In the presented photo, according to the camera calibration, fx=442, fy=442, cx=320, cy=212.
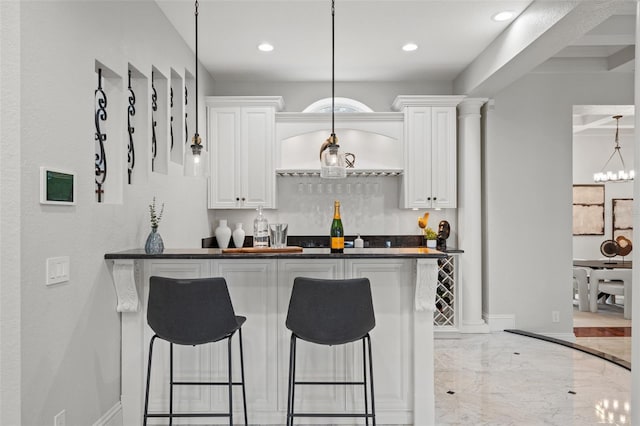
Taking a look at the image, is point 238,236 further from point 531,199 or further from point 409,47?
point 531,199

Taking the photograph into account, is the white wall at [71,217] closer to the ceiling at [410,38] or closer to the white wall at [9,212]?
the white wall at [9,212]

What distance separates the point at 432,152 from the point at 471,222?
91 cm

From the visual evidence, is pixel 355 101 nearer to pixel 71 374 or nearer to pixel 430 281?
pixel 430 281

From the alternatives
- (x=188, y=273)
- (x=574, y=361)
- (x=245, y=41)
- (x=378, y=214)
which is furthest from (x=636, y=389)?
(x=245, y=41)

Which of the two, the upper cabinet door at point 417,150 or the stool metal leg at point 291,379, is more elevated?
the upper cabinet door at point 417,150

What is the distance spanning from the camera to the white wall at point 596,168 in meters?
8.49

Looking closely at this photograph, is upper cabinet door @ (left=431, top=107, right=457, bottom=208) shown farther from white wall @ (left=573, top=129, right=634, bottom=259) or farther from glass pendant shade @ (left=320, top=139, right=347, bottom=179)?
white wall @ (left=573, top=129, right=634, bottom=259)

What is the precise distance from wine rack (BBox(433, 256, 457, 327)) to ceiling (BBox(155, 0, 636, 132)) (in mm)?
1946

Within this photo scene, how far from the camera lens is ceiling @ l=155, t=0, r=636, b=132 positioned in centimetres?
340

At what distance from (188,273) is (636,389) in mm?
2636

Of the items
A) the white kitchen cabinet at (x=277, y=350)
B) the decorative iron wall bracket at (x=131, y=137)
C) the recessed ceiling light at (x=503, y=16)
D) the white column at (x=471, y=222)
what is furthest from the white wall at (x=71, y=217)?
the white column at (x=471, y=222)

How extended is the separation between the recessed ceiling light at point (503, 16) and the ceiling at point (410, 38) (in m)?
0.05

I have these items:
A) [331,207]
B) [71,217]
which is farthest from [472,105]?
[71,217]

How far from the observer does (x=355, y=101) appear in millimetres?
5449
